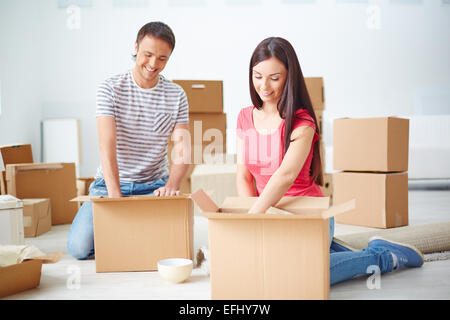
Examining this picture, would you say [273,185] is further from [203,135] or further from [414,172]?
[414,172]

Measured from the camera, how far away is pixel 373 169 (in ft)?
7.25

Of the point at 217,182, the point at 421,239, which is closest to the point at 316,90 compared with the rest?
the point at 217,182

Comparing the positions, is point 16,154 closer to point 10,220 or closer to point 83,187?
point 83,187

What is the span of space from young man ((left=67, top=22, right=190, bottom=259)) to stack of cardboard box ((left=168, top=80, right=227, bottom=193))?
3.79 feet

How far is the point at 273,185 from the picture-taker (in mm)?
1105

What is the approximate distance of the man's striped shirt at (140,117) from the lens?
1.55 m

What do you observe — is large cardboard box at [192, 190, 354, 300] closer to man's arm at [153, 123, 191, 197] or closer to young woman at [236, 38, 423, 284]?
young woman at [236, 38, 423, 284]

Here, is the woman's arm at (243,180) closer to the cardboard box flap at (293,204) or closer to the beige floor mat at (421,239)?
the cardboard box flap at (293,204)

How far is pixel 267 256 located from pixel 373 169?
1400 millimetres

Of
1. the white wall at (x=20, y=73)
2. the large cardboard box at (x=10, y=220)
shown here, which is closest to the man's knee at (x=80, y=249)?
the large cardboard box at (x=10, y=220)
